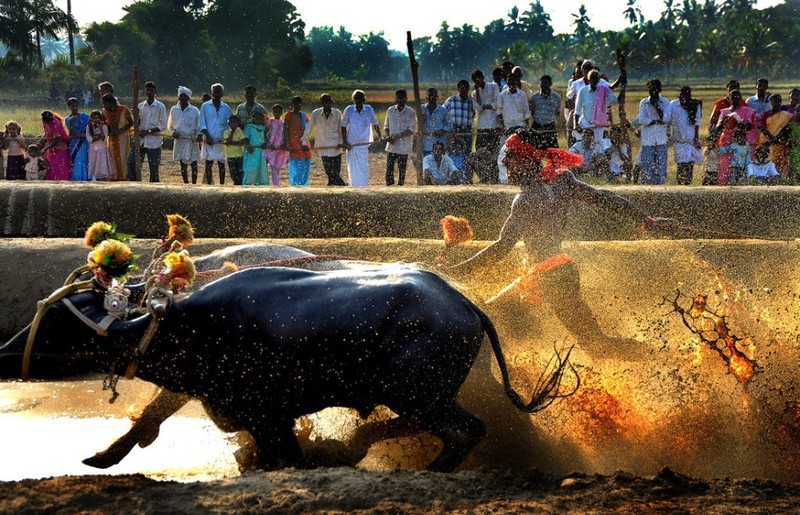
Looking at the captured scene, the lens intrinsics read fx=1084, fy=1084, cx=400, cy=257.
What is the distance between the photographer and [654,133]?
1395cm

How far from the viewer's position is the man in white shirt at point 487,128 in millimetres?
14117

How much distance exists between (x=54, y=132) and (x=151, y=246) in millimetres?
6561

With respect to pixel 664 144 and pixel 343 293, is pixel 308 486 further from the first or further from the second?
pixel 664 144

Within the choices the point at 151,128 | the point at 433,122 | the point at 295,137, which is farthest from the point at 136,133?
the point at 433,122

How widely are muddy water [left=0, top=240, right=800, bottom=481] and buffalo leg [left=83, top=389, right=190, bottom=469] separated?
0.97 feet

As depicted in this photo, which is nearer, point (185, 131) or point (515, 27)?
point (185, 131)

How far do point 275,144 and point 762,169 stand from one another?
21.3ft

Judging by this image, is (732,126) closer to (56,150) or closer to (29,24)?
(56,150)

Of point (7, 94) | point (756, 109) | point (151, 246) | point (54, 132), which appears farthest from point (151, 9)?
point (151, 246)

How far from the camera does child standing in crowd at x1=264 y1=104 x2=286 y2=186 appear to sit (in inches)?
587

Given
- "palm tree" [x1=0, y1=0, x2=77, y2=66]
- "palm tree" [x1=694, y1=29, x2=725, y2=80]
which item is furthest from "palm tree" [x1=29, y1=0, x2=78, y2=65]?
"palm tree" [x1=694, y1=29, x2=725, y2=80]

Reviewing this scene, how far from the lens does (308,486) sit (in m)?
4.59

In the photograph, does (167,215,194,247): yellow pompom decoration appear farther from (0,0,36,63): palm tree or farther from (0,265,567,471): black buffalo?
(0,0,36,63): palm tree

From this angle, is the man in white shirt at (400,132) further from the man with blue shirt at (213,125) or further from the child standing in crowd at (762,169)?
the child standing in crowd at (762,169)
